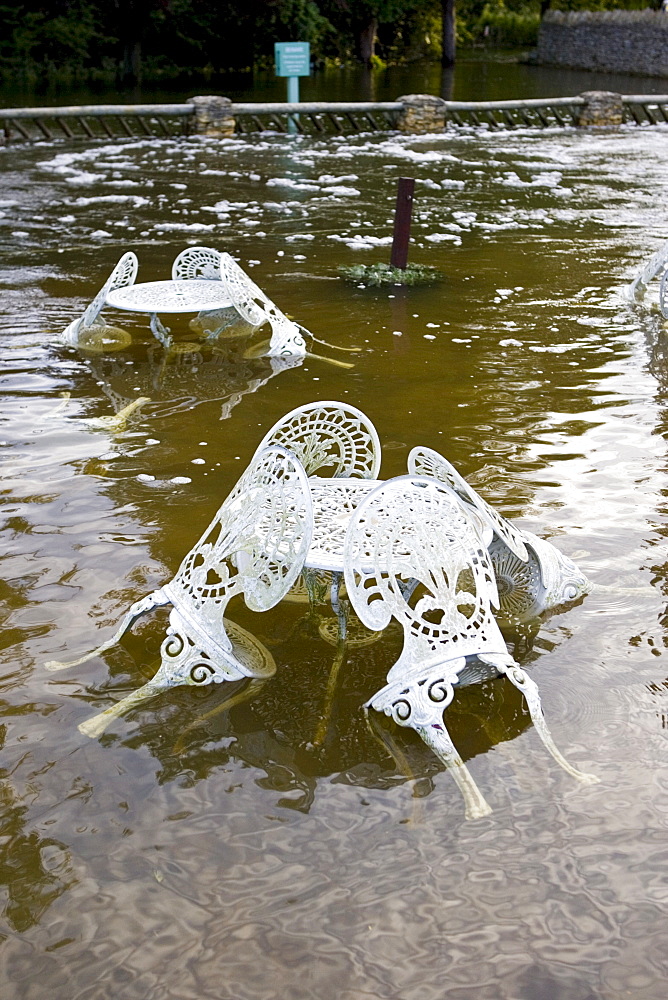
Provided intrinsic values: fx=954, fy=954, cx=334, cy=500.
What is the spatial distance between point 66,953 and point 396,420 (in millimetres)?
4299

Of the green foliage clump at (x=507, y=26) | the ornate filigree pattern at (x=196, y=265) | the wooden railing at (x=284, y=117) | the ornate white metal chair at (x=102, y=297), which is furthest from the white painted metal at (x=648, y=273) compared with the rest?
the green foliage clump at (x=507, y=26)

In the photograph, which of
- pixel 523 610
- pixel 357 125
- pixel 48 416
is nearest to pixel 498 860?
pixel 523 610

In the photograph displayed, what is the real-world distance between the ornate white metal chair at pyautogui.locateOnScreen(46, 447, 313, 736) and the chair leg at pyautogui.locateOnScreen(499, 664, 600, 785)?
88cm

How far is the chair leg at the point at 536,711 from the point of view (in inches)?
131

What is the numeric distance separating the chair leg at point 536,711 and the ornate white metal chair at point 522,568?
1.92 feet

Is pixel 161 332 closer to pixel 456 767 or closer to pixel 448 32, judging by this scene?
pixel 456 767

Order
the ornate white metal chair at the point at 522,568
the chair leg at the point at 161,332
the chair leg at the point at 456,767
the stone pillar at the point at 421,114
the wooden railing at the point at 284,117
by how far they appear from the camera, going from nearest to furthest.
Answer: the chair leg at the point at 456,767 < the ornate white metal chair at the point at 522,568 < the chair leg at the point at 161,332 < the wooden railing at the point at 284,117 < the stone pillar at the point at 421,114

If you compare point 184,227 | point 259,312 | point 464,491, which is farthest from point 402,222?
point 464,491

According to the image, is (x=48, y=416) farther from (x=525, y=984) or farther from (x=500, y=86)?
(x=500, y=86)

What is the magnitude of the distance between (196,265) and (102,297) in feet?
2.87

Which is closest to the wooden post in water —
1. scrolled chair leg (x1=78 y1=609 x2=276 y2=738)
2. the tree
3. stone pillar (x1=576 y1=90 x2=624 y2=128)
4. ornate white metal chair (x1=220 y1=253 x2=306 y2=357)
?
ornate white metal chair (x1=220 y1=253 x2=306 y2=357)

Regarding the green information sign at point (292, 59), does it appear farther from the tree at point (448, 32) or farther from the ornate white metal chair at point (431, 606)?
the tree at point (448, 32)

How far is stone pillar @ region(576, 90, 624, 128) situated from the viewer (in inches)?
818

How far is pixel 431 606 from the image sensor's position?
11.2ft
